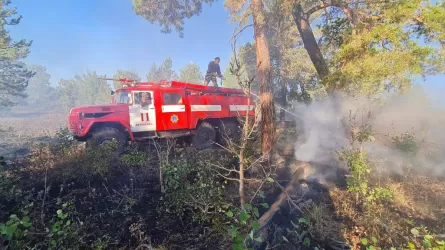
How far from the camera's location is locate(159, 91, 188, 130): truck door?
27.1 feet

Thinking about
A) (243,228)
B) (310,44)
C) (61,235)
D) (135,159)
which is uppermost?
(310,44)

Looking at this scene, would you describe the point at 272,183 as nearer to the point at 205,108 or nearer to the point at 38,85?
the point at 205,108

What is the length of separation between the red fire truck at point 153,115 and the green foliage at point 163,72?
44.4m

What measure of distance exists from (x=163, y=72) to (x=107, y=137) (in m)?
48.1

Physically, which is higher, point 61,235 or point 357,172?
point 357,172

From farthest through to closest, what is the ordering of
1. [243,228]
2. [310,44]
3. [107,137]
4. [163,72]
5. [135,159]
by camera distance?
[163,72]
[310,44]
[107,137]
[135,159]
[243,228]

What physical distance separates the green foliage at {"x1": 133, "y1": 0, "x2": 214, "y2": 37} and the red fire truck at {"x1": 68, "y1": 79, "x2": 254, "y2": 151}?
7.36 metres

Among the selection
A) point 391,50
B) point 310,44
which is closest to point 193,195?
point 391,50

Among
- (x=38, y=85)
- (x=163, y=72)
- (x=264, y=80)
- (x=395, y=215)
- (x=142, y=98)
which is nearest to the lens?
(x=395, y=215)

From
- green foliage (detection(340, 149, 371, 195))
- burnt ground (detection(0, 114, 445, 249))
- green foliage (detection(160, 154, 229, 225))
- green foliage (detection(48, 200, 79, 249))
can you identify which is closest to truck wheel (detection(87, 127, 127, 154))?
burnt ground (detection(0, 114, 445, 249))

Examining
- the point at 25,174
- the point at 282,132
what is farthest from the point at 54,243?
the point at 282,132

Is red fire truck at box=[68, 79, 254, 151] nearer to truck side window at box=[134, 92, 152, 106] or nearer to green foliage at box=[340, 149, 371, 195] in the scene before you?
truck side window at box=[134, 92, 152, 106]

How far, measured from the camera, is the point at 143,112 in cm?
800

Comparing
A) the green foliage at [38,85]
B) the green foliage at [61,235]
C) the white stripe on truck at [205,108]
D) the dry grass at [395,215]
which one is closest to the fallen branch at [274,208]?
the dry grass at [395,215]
